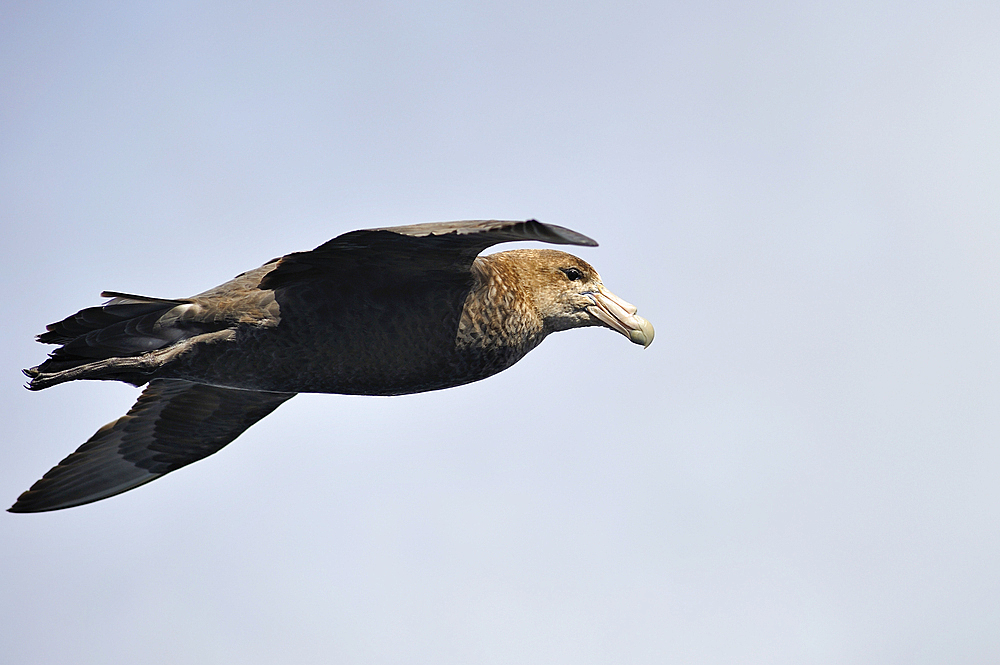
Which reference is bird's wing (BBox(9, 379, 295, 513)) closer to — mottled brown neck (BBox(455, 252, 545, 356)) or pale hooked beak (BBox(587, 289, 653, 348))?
mottled brown neck (BBox(455, 252, 545, 356))

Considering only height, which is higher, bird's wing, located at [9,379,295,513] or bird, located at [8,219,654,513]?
bird, located at [8,219,654,513]

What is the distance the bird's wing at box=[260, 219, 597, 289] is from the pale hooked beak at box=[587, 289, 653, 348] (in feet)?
4.42

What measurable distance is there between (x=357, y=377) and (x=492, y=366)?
37.8 inches

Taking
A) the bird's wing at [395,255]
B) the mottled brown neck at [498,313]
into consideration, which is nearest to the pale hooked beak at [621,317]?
the mottled brown neck at [498,313]

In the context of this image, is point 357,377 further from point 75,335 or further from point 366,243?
point 75,335

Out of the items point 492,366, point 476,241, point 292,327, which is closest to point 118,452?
point 292,327

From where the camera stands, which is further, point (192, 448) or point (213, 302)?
point (192, 448)

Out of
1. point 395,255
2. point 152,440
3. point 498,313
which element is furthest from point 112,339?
point 498,313

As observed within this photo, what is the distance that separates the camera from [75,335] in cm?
787

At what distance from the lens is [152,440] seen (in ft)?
33.4

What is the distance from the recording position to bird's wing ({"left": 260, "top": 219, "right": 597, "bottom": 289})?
6445 mm

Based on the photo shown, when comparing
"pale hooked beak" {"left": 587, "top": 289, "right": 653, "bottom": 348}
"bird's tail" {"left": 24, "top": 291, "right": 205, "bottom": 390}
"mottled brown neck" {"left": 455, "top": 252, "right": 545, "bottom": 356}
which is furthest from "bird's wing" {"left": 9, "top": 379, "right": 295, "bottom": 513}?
"pale hooked beak" {"left": 587, "top": 289, "right": 653, "bottom": 348}

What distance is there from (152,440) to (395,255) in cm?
413

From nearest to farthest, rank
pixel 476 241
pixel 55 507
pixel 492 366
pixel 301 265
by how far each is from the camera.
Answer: pixel 476 241
pixel 301 265
pixel 492 366
pixel 55 507
